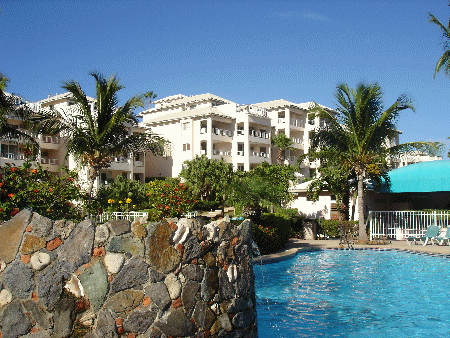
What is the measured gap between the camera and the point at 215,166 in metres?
41.7

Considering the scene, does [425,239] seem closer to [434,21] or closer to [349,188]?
[349,188]

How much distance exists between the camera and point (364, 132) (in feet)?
75.3

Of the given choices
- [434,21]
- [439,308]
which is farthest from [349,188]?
[439,308]

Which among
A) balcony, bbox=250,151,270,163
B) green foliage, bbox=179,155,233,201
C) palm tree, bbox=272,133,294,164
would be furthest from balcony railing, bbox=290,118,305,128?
green foliage, bbox=179,155,233,201

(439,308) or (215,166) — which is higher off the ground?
(215,166)

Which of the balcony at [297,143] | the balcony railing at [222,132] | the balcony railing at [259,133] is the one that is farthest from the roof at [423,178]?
the balcony at [297,143]

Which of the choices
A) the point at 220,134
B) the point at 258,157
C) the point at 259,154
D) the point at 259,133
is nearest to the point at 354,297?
the point at 220,134

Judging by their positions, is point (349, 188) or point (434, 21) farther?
point (349, 188)

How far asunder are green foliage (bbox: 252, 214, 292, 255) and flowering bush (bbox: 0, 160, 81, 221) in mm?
9108

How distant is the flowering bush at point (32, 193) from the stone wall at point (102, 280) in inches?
85.9

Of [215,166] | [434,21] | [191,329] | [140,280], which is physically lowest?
[191,329]

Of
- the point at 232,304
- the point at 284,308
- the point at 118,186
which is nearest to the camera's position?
the point at 232,304

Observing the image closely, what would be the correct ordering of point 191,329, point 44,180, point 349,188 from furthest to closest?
point 349,188
point 44,180
point 191,329

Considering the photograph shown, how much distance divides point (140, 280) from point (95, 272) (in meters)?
0.51
